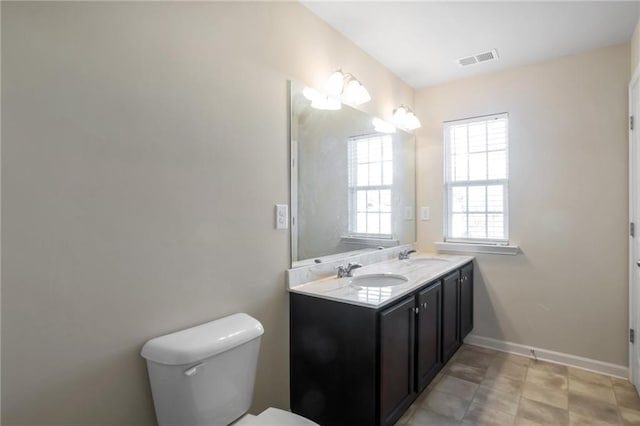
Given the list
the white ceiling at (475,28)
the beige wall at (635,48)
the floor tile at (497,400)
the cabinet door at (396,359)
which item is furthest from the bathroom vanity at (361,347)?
the beige wall at (635,48)

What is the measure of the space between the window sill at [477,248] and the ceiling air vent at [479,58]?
1.59 meters

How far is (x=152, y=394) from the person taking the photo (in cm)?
128

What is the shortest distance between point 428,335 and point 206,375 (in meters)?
1.41

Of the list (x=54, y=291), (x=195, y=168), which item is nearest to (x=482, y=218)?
(x=195, y=168)

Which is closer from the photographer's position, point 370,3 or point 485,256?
point 370,3

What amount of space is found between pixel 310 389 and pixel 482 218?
2216 mm

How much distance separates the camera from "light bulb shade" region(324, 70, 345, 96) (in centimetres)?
215

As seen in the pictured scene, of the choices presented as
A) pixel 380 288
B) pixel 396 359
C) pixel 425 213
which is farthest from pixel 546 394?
pixel 425 213

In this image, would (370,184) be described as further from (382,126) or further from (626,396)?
(626,396)

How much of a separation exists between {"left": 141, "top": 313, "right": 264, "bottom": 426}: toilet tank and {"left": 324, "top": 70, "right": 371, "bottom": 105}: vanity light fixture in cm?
157

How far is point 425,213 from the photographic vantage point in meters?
3.37

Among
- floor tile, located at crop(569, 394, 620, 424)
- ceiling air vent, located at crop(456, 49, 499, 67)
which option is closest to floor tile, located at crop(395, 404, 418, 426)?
floor tile, located at crop(569, 394, 620, 424)

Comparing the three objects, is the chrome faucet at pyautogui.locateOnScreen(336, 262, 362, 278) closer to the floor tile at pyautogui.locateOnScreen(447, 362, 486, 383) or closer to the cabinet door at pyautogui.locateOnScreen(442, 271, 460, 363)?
the cabinet door at pyautogui.locateOnScreen(442, 271, 460, 363)

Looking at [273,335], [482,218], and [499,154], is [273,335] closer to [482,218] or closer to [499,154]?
[482,218]
